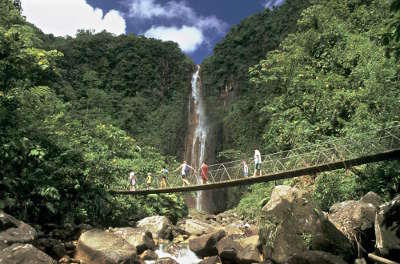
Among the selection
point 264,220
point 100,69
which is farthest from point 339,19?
point 100,69

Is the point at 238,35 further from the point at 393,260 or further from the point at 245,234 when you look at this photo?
the point at 393,260

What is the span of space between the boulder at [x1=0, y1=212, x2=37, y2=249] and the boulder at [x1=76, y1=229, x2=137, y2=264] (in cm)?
134

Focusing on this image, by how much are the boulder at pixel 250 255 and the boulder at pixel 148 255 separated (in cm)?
221

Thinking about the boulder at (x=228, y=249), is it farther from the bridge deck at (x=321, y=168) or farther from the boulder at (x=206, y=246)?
the bridge deck at (x=321, y=168)

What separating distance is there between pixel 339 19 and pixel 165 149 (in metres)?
15.6

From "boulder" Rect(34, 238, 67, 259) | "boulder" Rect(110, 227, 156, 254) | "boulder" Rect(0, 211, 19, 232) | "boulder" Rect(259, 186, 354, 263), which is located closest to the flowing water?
"boulder" Rect(110, 227, 156, 254)

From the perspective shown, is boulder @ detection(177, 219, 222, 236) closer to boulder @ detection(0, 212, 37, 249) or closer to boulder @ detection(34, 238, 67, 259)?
boulder @ detection(34, 238, 67, 259)

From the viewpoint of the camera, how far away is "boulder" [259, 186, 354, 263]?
7512 mm

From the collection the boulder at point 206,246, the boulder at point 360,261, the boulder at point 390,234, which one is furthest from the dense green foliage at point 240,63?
the boulder at point 390,234

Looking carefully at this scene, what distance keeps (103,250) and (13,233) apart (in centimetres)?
188

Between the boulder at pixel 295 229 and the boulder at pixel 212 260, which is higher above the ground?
the boulder at pixel 295 229

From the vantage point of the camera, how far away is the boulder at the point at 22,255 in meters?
6.44

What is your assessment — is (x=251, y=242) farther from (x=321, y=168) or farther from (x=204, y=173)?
(x=204, y=173)

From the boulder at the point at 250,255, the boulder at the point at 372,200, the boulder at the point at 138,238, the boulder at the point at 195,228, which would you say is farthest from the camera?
the boulder at the point at 195,228
